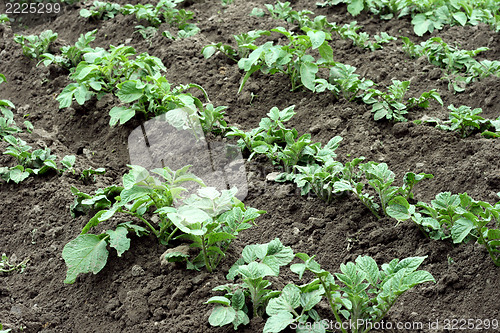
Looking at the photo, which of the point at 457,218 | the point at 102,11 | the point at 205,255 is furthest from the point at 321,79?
the point at 102,11

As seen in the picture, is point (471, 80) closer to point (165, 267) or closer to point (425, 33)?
point (425, 33)

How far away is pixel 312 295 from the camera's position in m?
2.13

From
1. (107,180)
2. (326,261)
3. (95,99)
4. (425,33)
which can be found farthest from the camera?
(425,33)

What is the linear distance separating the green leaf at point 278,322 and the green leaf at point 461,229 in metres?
0.90

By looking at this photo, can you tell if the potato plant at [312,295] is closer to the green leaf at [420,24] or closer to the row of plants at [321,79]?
the row of plants at [321,79]

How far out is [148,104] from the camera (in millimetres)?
3703

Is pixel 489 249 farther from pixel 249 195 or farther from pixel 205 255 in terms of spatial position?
pixel 249 195

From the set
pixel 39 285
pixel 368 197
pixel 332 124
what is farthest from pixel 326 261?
pixel 39 285

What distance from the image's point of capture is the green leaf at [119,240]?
8.25 ft

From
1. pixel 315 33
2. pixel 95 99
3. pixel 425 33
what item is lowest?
pixel 425 33

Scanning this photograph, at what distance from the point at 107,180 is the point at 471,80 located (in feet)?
9.36

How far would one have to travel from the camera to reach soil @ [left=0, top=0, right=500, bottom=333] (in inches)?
93.7

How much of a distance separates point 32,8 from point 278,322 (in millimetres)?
5369

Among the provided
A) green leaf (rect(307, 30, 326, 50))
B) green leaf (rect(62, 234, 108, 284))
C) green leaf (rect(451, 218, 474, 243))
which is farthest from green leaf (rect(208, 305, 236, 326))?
green leaf (rect(307, 30, 326, 50))
